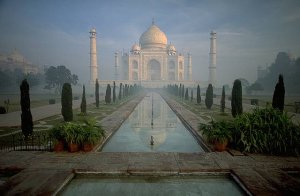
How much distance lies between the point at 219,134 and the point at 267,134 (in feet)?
3.79

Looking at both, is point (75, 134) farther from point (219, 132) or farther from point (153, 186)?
point (219, 132)

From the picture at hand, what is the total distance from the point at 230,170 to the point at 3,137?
22.6ft

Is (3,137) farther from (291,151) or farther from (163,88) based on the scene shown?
(163,88)

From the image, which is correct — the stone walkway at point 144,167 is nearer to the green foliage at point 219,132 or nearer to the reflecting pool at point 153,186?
→ the reflecting pool at point 153,186

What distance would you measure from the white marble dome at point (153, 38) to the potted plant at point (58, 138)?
182 feet

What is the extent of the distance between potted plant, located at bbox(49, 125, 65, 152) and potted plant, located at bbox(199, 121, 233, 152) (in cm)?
381

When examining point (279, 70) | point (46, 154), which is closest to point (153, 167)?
point (46, 154)

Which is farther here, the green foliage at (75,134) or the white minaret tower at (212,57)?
the white minaret tower at (212,57)

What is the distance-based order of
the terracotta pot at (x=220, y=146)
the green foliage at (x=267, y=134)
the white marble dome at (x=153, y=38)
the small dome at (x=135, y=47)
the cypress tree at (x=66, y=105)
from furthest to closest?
the small dome at (x=135, y=47), the white marble dome at (x=153, y=38), the cypress tree at (x=66, y=105), the terracotta pot at (x=220, y=146), the green foliage at (x=267, y=134)

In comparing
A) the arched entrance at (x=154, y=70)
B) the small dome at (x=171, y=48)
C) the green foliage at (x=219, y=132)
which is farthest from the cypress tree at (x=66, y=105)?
the small dome at (x=171, y=48)

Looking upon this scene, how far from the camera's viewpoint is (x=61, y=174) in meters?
4.93

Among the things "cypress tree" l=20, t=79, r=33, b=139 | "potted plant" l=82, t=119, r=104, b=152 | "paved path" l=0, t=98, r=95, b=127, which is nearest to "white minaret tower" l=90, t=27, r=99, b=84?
"paved path" l=0, t=98, r=95, b=127

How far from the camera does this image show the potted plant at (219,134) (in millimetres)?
6680

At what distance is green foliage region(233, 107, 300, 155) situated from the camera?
639 centimetres
